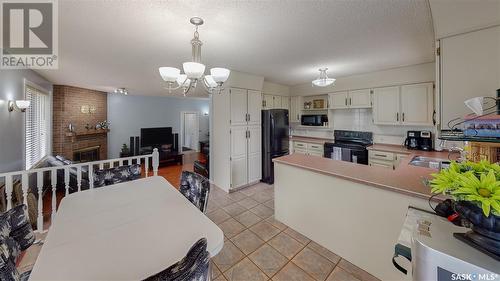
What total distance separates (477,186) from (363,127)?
391 centimetres

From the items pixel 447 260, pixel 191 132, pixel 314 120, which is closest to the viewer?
pixel 447 260

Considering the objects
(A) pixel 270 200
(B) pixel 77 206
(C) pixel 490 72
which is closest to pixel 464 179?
(C) pixel 490 72

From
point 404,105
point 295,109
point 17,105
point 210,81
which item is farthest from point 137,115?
point 404,105

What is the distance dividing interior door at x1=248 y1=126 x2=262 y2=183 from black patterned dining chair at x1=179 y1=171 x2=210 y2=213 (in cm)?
217

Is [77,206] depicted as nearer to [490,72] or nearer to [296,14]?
[296,14]

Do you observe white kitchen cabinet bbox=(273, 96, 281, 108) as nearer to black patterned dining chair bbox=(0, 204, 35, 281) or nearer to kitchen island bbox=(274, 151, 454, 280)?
kitchen island bbox=(274, 151, 454, 280)

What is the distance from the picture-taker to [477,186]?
25.8 inches

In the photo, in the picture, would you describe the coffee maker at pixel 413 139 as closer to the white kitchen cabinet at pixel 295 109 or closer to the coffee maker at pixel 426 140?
the coffee maker at pixel 426 140

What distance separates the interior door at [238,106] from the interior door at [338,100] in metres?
2.10

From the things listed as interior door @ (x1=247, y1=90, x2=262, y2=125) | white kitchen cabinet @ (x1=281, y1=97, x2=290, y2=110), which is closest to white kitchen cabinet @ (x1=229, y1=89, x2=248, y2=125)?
interior door @ (x1=247, y1=90, x2=262, y2=125)

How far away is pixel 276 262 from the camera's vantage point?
1.84 m

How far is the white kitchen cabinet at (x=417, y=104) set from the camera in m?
3.14

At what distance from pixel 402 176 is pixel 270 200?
1993 mm

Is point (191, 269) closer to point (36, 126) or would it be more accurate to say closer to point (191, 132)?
point (36, 126)
